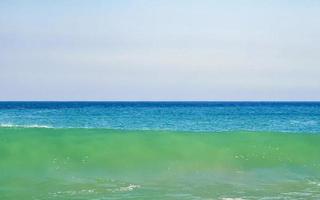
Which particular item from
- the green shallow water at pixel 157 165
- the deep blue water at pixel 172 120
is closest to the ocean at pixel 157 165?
the green shallow water at pixel 157 165

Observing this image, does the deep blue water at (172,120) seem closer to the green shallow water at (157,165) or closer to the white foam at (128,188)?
the green shallow water at (157,165)

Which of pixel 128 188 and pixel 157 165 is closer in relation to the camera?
pixel 128 188

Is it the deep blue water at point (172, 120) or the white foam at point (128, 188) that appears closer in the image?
the white foam at point (128, 188)

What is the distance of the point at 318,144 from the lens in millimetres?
19500

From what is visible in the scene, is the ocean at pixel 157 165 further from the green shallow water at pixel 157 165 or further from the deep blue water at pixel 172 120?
the deep blue water at pixel 172 120

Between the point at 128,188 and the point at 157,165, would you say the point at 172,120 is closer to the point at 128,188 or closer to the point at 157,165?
the point at 157,165

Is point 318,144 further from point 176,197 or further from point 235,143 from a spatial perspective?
point 176,197

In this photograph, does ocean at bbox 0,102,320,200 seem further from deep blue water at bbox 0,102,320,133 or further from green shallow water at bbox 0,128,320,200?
deep blue water at bbox 0,102,320,133

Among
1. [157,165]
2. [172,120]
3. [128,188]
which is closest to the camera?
[128,188]

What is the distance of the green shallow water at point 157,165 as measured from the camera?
37.0 ft

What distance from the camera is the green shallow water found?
11.3m

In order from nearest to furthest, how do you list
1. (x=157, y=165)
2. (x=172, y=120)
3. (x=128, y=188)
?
(x=128, y=188)
(x=157, y=165)
(x=172, y=120)

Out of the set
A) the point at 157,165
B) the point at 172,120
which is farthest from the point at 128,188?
the point at 172,120

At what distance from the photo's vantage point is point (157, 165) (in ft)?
51.8
